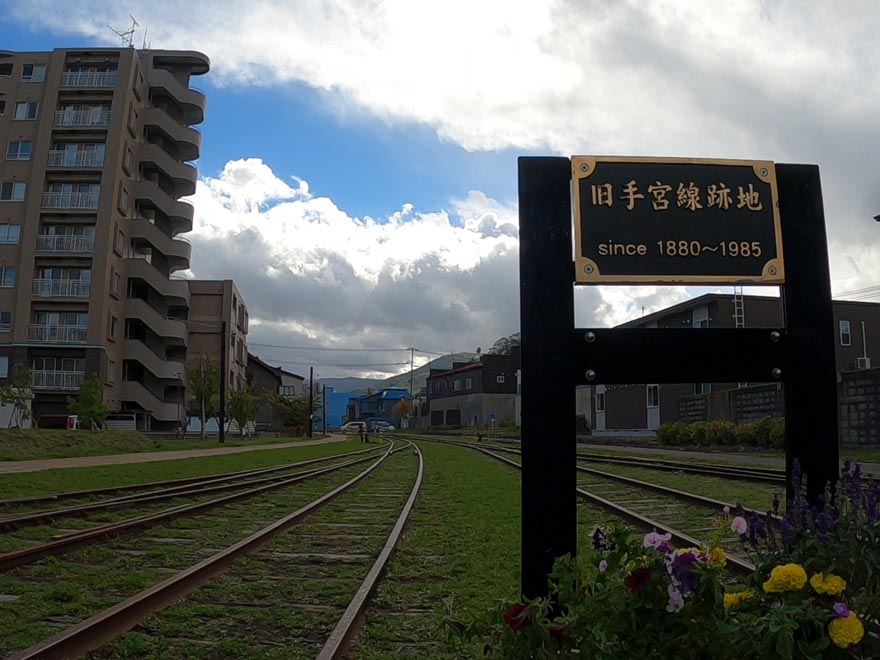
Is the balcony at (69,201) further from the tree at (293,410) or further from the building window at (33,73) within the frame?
the tree at (293,410)

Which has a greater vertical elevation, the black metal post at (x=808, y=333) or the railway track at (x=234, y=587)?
the black metal post at (x=808, y=333)

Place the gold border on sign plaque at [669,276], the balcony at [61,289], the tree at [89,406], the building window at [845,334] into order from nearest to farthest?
1. the gold border on sign plaque at [669,276]
2. the tree at [89,406]
3. the building window at [845,334]
4. the balcony at [61,289]

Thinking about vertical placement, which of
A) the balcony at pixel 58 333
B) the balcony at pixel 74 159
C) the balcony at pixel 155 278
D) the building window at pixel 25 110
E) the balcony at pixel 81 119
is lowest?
the balcony at pixel 58 333

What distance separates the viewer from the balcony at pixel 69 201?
1879 inches

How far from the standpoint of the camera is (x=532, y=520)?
4.06 metres

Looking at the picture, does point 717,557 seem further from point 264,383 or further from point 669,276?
point 264,383

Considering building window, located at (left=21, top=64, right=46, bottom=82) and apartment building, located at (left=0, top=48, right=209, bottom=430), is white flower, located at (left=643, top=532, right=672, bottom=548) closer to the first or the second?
apartment building, located at (left=0, top=48, right=209, bottom=430)

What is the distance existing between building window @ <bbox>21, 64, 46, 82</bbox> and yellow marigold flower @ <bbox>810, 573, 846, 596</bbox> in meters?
56.0

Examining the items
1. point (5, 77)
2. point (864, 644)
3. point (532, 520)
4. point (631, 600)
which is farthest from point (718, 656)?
point (5, 77)

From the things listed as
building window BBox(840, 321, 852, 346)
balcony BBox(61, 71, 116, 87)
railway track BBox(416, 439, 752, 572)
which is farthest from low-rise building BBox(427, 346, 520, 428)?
railway track BBox(416, 439, 752, 572)

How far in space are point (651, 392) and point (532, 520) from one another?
165ft

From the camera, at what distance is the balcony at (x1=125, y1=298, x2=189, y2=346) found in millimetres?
51312

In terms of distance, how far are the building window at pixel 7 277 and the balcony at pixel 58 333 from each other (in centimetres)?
287

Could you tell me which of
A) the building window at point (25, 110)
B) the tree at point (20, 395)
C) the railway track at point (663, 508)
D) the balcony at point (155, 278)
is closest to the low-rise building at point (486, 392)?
the balcony at point (155, 278)
